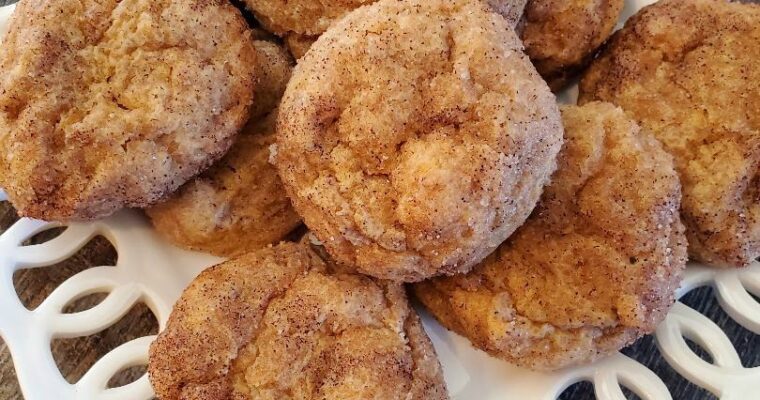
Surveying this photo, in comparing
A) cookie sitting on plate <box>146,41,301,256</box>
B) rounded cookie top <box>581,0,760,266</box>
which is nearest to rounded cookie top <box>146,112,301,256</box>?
cookie sitting on plate <box>146,41,301,256</box>

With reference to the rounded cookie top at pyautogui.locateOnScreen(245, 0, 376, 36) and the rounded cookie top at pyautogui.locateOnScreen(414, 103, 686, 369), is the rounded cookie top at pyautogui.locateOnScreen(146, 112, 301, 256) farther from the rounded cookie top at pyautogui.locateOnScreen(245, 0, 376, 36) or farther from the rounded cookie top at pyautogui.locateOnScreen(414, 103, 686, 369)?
the rounded cookie top at pyautogui.locateOnScreen(414, 103, 686, 369)

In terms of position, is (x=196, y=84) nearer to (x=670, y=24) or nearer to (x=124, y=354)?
(x=124, y=354)

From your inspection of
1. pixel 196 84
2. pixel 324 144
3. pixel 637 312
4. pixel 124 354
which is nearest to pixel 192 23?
pixel 196 84

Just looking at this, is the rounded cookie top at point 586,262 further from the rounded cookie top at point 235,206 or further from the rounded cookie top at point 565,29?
the rounded cookie top at point 235,206

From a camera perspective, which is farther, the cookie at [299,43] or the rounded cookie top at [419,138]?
the cookie at [299,43]

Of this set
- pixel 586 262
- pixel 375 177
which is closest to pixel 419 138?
pixel 375 177

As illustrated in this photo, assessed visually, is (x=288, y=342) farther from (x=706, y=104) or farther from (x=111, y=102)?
(x=706, y=104)

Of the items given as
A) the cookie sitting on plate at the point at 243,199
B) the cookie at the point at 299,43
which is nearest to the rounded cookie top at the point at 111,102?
the cookie sitting on plate at the point at 243,199
